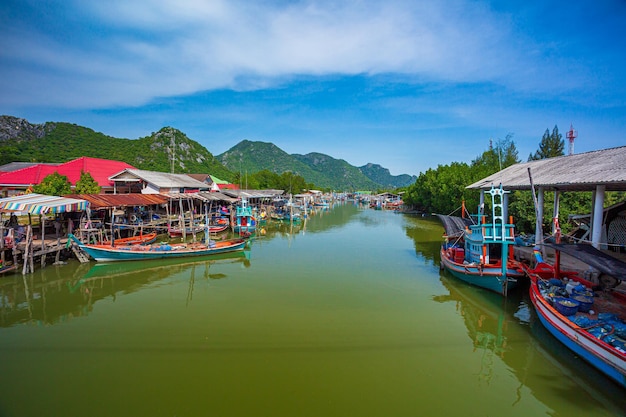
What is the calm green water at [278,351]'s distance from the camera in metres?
6.13

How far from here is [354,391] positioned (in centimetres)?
647

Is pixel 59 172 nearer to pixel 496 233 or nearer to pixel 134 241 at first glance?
pixel 134 241

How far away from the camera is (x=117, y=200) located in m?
20.3

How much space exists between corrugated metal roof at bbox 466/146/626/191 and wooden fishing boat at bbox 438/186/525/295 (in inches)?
79.0

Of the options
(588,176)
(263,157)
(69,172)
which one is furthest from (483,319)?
(263,157)

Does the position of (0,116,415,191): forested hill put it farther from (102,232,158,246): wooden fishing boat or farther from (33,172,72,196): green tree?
(102,232,158,246): wooden fishing boat

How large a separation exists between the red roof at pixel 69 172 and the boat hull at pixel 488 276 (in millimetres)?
32039

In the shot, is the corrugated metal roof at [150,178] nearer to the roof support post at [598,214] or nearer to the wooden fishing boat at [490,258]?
the wooden fishing boat at [490,258]

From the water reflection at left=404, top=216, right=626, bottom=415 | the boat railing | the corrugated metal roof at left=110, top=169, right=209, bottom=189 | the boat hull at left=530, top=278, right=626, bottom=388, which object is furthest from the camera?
the corrugated metal roof at left=110, top=169, right=209, bottom=189

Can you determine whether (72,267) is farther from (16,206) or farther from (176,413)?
(176,413)

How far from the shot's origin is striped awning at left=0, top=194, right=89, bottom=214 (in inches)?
534

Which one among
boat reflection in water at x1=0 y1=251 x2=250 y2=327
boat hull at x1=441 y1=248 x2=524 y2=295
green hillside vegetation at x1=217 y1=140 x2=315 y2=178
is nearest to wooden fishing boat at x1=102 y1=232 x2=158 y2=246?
boat reflection in water at x1=0 y1=251 x2=250 y2=327

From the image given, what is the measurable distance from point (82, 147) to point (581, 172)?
218 feet

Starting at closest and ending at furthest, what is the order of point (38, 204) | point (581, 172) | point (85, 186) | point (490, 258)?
point (581, 172)
point (490, 258)
point (38, 204)
point (85, 186)
